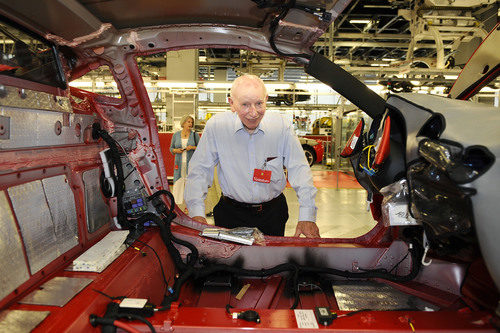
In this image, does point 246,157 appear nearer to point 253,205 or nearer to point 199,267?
point 253,205

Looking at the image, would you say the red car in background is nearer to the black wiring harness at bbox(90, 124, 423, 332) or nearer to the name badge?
the name badge

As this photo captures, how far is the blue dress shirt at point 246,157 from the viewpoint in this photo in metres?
2.42

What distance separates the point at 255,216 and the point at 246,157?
46 cm

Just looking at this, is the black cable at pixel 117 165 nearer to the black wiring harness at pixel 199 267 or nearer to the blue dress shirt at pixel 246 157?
the black wiring harness at pixel 199 267

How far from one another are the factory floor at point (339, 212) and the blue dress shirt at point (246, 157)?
1492mm

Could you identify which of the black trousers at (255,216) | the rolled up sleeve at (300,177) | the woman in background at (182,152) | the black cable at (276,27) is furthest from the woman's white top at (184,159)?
the black cable at (276,27)

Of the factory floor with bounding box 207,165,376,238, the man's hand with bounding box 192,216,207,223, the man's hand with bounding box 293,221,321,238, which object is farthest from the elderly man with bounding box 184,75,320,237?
the factory floor with bounding box 207,165,376,238

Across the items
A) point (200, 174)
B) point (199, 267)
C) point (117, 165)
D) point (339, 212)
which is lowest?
point (339, 212)

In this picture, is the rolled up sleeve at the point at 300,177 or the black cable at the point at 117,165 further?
the rolled up sleeve at the point at 300,177

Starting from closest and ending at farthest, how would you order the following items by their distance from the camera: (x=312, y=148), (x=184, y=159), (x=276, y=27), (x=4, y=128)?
(x=4, y=128) < (x=276, y=27) < (x=184, y=159) < (x=312, y=148)

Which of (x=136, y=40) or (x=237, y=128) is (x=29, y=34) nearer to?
(x=136, y=40)

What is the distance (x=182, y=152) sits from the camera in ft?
19.1

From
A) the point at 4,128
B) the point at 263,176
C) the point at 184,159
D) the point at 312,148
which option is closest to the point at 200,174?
the point at 263,176

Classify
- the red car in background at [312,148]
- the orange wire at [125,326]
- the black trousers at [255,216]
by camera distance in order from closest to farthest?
the orange wire at [125,326]
the black trousers at [255,216]
the red car in background at [312,148]
